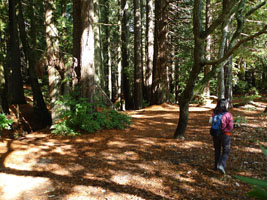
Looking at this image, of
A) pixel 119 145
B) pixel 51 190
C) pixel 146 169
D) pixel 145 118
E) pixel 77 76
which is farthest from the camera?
pixel 145 118

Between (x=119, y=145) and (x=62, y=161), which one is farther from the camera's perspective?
(x=119, y=145)

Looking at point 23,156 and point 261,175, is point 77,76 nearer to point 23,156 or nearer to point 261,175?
point 23,156

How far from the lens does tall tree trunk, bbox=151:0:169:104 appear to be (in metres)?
13.4

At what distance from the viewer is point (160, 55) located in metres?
13.6

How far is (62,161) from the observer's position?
5.43 meters

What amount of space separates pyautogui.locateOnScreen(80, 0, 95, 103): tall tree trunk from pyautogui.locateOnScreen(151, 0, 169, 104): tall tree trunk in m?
6.35

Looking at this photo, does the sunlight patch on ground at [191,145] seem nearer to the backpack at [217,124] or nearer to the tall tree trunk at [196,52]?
the tall tree trunk at [196,52]

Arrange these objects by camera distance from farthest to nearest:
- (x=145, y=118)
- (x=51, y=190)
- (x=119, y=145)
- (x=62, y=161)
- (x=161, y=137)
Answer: (x=145, y=118)
(x=161, y=137)
(x=119, y=145)
(x=62, y=161)
(x=51, y=190)

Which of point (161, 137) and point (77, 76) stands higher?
point (77, 76)

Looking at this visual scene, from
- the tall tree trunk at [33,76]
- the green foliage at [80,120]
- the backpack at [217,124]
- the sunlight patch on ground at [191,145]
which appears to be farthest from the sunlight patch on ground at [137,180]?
the tall tree trunk at [33,76]

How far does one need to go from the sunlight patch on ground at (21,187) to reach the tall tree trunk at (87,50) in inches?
169

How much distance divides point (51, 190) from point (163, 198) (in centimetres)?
214

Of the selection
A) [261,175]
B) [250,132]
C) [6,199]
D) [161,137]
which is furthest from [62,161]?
[250,132]

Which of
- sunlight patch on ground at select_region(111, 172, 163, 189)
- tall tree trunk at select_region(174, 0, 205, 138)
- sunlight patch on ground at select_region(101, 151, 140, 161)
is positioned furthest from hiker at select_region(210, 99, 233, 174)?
sunlight patch on ground at select_region(101, 151, 140, 161)
